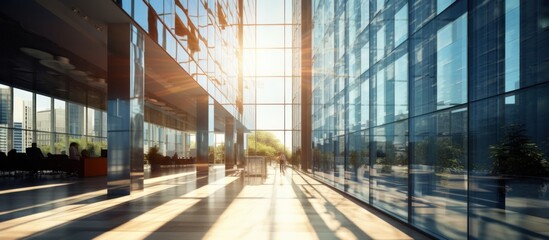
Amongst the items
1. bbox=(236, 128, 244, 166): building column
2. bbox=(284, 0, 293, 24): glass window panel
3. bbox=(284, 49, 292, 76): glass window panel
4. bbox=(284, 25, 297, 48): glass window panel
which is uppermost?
bbox=(284, 0, 293, 24): glass window panel

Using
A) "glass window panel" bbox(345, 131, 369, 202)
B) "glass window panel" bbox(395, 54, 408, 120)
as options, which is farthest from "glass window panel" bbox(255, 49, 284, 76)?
"glass window panel" bbox(395, 54, 408, 120)

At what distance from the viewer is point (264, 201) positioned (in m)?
10.2

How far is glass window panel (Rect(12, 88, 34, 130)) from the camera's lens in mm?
22031

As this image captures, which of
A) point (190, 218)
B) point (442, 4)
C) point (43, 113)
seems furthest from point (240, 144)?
point (442, 4)

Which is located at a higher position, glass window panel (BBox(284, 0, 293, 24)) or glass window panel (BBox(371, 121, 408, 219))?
glass window panel (BBox(284, 0, 293, 24))

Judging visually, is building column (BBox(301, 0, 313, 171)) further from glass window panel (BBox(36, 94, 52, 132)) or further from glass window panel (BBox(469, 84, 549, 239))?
glass window panel (BBox(469, 84, 549, 239))

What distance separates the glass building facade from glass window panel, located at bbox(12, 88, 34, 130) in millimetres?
18742

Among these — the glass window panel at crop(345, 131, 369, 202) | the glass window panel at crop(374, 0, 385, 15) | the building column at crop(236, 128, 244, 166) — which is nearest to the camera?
the glass window panel at crop(374, 0, 385, 15)

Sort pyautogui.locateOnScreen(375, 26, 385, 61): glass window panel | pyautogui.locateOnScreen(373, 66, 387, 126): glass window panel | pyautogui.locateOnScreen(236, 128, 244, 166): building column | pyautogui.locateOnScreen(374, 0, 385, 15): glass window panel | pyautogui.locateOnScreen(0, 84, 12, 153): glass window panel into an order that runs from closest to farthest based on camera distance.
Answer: pyautogui.locateOnScreen(373, 66, 387, 126): glass window panel < pyautogui.locateOnScreen(375, 26, 385, 61): glass window panel < pyautogui.locateOnScreen(374, 0, 385, 15): glass window panel < pyautogui.locateOnScreen(0, 84, 12, 153): glass window panel < pyautogui.locateOnScreen(236, 128, 244, 166): building column

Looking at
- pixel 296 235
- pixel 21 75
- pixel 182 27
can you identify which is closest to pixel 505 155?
pixel 296 235

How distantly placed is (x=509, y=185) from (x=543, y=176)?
587 mm

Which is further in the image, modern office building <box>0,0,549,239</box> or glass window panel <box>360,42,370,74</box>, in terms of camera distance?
glass window panel <box>360,42,370,74</box>

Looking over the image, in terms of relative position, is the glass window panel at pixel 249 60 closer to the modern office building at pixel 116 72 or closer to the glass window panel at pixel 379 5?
the modern office building at pixel 116 72

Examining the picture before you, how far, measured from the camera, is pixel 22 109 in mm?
22484
